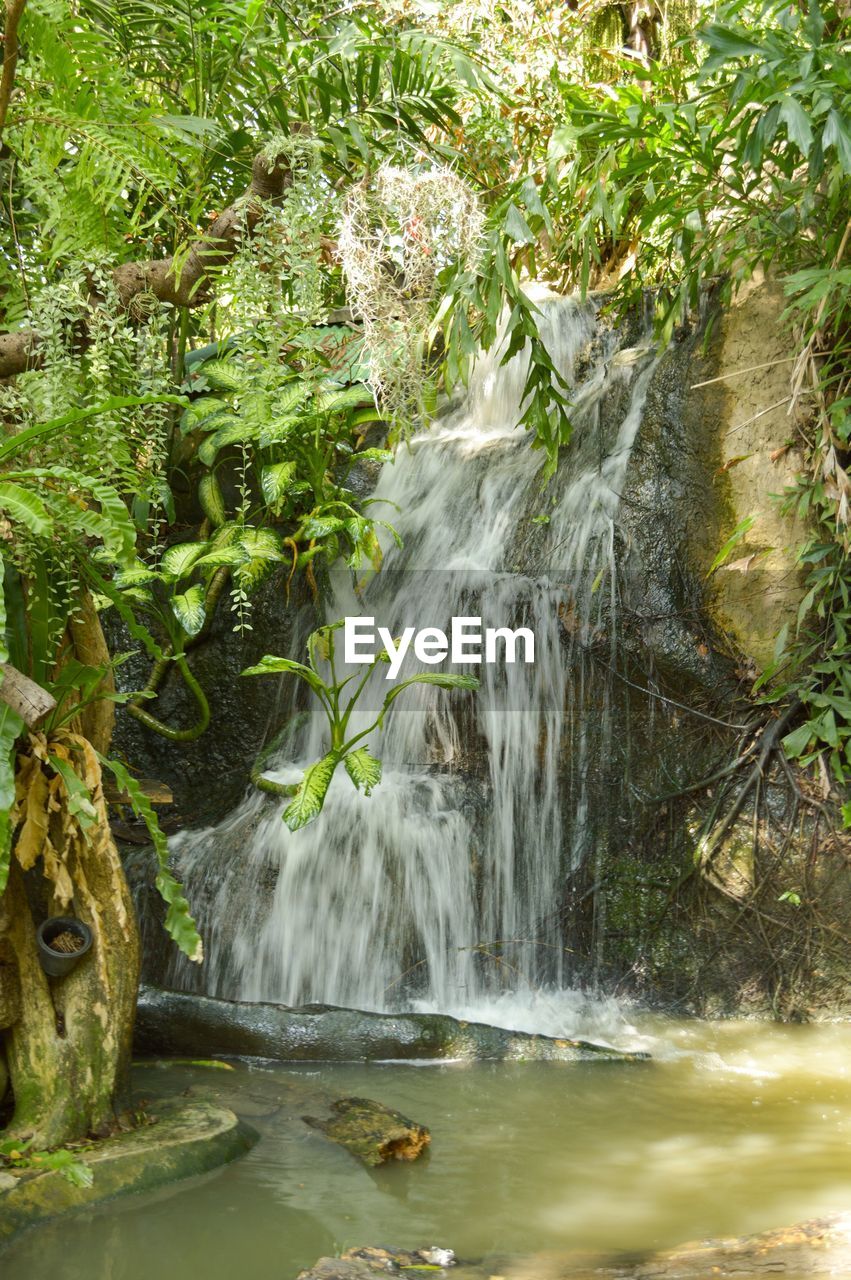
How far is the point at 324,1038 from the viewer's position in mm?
4086

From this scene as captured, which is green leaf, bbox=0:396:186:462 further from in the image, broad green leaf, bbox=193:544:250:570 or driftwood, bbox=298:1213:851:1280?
broad green leaf, bbox=193:544:250:570

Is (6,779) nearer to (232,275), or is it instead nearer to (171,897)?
(171,897)

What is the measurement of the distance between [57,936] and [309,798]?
4.48ft

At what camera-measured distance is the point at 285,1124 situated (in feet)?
11.0

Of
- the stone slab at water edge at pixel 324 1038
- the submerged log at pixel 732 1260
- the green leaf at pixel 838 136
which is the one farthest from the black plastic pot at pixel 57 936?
the green leaf at pixel 838 136

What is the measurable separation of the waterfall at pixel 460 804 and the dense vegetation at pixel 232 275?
24.9 inches

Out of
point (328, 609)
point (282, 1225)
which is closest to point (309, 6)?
point (328, 609)

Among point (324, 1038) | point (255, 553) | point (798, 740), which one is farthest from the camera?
point (255, 553)

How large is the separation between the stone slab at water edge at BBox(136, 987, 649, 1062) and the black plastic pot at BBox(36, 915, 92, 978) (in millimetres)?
1053

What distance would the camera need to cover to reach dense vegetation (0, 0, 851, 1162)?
3.11 metres

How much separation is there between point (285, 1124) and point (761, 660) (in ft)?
9.45

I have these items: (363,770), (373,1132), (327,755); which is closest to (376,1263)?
(373,1132)

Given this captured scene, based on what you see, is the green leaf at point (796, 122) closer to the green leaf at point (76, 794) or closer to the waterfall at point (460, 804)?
the waterfall at point (460, 804)

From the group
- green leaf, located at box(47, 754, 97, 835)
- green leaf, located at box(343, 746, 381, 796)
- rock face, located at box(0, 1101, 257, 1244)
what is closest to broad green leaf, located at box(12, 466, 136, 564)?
green leaf, located at box(47, 754, 97, 835)
